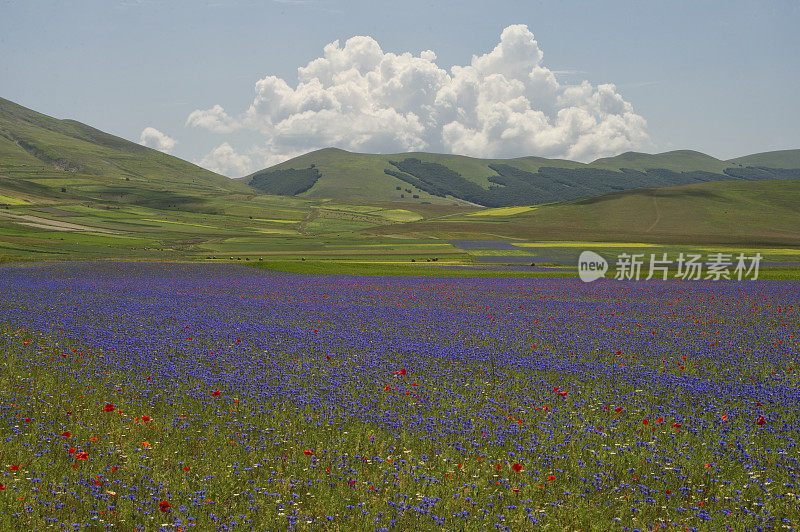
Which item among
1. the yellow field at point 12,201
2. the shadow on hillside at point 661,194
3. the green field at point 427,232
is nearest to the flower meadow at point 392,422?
the green field at point 427,232

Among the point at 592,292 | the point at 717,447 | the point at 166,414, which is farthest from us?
the point at 592,292

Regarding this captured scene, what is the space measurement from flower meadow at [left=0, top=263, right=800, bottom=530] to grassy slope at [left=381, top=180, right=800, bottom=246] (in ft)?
360

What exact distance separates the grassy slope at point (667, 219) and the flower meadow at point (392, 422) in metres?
110

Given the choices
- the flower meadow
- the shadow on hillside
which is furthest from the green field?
the flower meadow

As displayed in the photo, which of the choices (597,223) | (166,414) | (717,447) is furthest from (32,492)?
(597,223)

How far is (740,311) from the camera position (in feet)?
87.3

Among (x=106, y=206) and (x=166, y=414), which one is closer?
(x=166, y=414)

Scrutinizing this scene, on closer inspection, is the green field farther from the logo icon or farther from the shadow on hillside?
the logo icon

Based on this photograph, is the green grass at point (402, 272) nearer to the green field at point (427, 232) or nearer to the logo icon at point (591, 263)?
the green field at point (427, 232)

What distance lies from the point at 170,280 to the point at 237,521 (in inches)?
1368

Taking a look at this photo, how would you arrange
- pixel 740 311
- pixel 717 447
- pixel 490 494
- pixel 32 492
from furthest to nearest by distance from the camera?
pixel 740 311 < pixel 717 447 < pixel 490 494 < pixel 32 492

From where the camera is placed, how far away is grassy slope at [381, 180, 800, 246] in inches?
5047

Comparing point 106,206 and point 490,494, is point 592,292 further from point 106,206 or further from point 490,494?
point 106,206

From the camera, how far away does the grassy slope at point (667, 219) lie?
421ft
